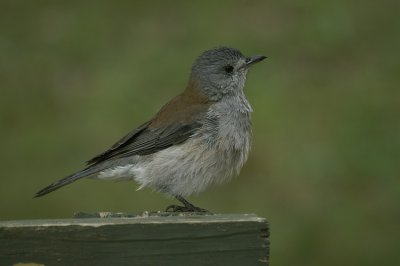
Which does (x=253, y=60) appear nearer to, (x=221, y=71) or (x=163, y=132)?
(x=221, y=71)

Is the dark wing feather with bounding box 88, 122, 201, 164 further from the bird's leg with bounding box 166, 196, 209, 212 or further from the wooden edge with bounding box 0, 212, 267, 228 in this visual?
the wooden edge with bounding box 0, 212, 267, 228

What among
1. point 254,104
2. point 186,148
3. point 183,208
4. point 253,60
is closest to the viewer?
point 183,208

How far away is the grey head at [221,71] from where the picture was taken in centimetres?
794

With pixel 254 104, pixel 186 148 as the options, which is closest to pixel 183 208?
pixel 186 148

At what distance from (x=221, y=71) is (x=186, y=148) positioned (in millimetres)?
1007

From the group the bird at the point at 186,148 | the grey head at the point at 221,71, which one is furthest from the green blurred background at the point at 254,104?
the bird at the point at 186,148

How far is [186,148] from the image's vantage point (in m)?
7.37

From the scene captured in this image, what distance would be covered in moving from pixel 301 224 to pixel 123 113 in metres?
3.38

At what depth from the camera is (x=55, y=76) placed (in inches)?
529

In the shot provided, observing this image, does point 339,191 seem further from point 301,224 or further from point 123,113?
point 123,113

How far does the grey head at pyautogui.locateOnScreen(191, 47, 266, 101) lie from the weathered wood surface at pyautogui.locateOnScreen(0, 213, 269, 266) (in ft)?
13.8

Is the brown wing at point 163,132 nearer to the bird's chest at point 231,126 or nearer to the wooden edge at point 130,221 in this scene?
the bird's chest at point 231,126

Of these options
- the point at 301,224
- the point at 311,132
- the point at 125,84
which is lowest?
the point at 301,224

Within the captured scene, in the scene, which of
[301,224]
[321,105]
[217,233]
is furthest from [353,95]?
[217,233]
